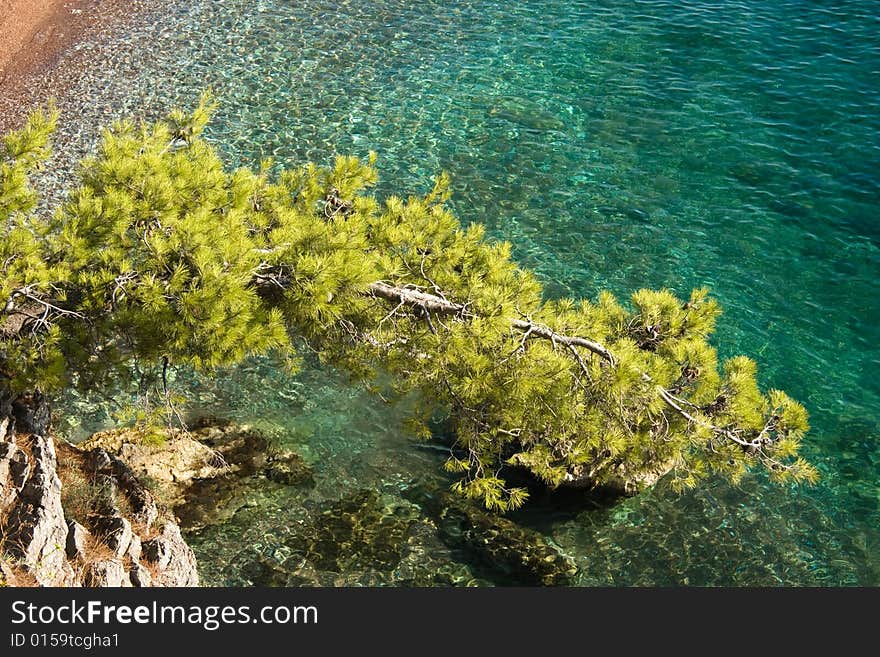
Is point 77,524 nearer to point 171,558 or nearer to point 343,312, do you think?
point 171,558

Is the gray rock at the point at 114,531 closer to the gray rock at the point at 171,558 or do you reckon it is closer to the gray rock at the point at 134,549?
the gray rock at the point at 134,549

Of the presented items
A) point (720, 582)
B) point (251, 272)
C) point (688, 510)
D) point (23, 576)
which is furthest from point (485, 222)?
point (23, 576)

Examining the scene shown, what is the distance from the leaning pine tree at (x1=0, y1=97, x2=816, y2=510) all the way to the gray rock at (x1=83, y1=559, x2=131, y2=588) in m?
2.33

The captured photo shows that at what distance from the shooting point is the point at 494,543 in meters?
14.0

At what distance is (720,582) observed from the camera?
1353 cm

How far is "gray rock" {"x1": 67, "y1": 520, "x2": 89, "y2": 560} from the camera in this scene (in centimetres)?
1105

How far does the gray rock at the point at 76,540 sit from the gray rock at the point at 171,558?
864mm

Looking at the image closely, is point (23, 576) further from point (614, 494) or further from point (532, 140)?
point (532, 140)

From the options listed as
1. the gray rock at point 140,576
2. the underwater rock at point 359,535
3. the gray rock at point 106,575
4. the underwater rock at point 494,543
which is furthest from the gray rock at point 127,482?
the underwater rock at point 494,543

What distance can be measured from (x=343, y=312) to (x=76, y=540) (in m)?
4.72

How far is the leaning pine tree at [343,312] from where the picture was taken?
9.66 m

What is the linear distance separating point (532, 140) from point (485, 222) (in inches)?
168

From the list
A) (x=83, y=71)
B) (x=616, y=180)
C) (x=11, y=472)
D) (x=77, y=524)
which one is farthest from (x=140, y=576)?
(x=83, y=71)

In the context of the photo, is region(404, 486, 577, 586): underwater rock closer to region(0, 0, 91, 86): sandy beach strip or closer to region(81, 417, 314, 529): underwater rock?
region(81, 417, 314, 529): underwater rock
